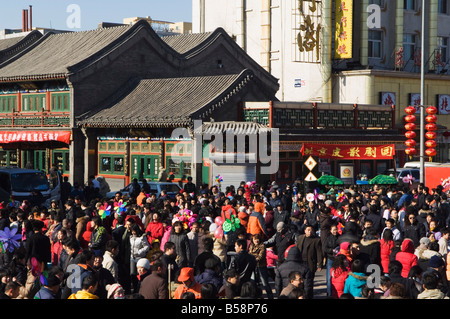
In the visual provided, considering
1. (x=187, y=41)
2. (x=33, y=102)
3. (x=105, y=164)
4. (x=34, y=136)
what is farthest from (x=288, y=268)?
(x=187, y=41)

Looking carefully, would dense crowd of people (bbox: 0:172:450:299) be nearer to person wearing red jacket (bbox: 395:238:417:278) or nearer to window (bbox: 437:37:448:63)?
person wearing red jacket (bbox: 395:238:417:278)

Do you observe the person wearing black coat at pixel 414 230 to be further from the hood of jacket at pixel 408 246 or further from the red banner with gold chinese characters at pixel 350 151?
the red banner with gold chinese characters at pixel 350 151

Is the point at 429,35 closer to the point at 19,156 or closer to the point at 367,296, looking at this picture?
the point at 19,156

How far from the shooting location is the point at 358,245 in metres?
14.5

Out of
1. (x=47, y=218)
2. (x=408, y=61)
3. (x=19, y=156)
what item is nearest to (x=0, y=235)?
(x=47, y=218)

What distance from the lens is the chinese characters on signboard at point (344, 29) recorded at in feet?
154

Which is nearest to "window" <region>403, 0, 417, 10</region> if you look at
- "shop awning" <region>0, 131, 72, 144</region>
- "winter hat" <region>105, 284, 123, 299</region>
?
"shop awning" <region>0, 131, 72, 144</region>

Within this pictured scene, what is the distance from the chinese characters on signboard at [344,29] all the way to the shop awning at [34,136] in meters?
17.1

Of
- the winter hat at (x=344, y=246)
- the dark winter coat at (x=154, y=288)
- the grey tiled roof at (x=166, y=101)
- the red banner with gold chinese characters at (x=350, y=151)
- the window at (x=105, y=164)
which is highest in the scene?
the grey tiled roof at (x=166, y=101)

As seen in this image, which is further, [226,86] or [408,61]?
[408,61]

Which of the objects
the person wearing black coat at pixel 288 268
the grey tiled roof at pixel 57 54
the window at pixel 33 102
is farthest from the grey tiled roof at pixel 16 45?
the person wearing black coat at pixel 288 268

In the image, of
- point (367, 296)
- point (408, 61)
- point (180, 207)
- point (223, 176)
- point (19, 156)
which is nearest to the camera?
point (367, 296)

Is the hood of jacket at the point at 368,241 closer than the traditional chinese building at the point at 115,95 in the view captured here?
Yes
